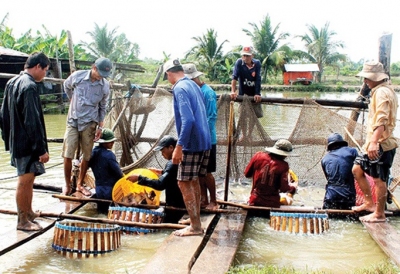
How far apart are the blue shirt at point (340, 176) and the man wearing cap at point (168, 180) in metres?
1.81

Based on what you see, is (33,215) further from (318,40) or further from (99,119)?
(318,40)

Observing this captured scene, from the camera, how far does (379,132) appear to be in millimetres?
4688

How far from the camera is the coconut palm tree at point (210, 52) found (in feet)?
123

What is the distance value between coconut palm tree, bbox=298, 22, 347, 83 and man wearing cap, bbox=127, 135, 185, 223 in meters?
39.6

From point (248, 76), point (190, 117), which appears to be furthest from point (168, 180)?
point (248, 76)

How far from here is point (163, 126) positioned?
758cm

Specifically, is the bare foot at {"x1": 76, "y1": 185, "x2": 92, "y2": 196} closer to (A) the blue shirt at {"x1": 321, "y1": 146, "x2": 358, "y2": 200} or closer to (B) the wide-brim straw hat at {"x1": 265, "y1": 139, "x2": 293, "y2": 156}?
(B) the wide-brim straw hat at {"x1": 265, "y1": 139, "x2": 293, "y2": 156}

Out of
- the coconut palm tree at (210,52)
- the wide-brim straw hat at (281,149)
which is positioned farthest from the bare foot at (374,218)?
the coconut palm tree at (210,52)

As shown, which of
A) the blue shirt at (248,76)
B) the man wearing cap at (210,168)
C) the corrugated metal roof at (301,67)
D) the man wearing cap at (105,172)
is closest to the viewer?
the man wearing cap at (210,168)

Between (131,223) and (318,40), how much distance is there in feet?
135

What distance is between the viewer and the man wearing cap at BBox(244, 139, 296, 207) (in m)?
5.24

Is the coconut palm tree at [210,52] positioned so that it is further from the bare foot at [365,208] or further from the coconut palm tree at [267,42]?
the bare foot at [365,208]

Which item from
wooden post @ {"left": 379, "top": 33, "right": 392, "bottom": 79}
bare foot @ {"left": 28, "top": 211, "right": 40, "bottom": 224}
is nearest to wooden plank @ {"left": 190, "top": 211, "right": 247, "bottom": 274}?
bare foot @ {"left": 28, "top": 211, "right": 40, "bottom": 224}

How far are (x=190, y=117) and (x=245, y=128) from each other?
307 centimetres
